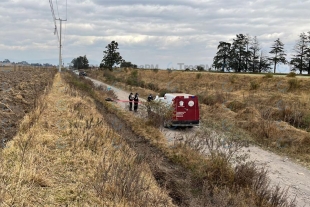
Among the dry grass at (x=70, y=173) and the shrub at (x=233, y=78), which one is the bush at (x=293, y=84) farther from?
the dry grass at (x=70, y=173)

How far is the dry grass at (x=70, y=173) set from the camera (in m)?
4.91

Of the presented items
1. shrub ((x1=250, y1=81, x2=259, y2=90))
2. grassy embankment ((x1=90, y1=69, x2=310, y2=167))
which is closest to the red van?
grassy embankment ((x1=90, y1=69, x2=310, y2=167))

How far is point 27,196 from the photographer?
459 cm

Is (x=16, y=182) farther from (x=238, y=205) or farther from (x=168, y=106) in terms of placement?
(x=168, y=106)

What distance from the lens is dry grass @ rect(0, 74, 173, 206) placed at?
16.1ft

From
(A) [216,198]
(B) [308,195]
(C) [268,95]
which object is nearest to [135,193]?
(A) [216,198]

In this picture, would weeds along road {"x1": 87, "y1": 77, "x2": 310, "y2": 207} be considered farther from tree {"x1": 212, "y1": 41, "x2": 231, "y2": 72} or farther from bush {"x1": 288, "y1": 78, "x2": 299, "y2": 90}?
tree {"x1": 212, "y1": 41, "x2": 231, "y2": 72}

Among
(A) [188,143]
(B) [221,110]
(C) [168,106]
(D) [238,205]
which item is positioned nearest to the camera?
(D) [238,205]

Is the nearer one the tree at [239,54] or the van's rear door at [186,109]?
the van's rear door at [186,109]

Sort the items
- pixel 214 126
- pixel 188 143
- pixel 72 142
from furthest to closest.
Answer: pixel 214 126
pixel 188 143
pixel 72 142

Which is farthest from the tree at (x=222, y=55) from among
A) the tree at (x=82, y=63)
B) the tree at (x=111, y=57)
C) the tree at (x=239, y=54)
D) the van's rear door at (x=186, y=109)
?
the tree at (x=82, y=63)

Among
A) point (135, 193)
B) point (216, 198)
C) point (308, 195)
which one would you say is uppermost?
point (135, 193)

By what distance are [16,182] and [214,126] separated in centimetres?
1356

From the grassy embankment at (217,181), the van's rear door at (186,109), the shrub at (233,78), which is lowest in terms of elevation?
the grassy embankment at (217,181)
